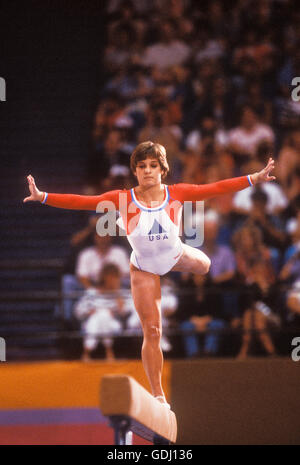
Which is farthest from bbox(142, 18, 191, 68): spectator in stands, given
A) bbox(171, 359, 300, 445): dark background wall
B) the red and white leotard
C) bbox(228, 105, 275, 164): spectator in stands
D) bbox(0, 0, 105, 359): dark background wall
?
the red and white leotard

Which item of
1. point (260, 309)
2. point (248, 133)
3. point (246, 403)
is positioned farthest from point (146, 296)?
point (248, 133)

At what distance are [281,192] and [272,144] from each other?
0.62 meters

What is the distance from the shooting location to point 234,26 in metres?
9.07

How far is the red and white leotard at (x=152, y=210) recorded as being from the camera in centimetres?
403

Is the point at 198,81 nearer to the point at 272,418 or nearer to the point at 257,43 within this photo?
the point at 257,43

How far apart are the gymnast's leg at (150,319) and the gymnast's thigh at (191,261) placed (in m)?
0.22

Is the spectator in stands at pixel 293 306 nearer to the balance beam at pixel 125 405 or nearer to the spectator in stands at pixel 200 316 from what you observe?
the spectator in stands at pixel 200 316

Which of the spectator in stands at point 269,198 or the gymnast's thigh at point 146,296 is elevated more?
the spectator in stands at point 269,198

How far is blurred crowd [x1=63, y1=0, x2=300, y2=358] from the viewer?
6.46 meters

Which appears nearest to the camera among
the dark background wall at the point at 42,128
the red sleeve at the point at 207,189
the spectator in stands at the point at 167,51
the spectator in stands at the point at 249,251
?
the red sleeve at the point at 207,189

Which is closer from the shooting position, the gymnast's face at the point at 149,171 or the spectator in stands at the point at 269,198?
the gymnast's face at the point at 149,171

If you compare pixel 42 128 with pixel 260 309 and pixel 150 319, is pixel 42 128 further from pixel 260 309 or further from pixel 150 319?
pixel 150 319

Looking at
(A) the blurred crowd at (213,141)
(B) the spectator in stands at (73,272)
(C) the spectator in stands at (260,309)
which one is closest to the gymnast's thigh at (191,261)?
(A) the blurred crowd at (213,141)

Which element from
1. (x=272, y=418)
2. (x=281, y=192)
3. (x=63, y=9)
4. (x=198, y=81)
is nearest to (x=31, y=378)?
(x=272, y=418)
